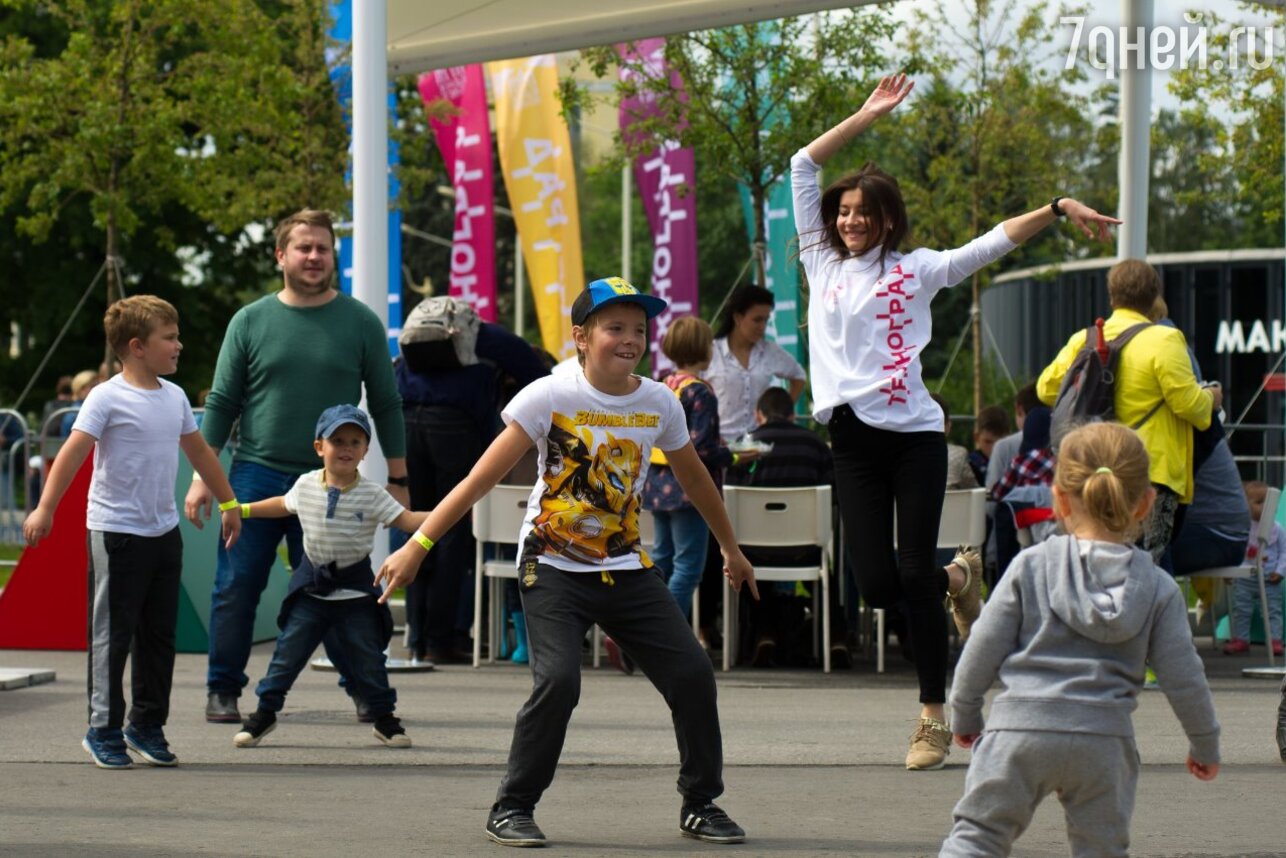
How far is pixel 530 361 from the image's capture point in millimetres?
11391

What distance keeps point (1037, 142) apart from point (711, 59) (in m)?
7.45

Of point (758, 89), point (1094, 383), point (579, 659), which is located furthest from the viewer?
point (758, 89)

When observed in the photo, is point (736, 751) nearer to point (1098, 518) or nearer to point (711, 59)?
point (1098, 518)

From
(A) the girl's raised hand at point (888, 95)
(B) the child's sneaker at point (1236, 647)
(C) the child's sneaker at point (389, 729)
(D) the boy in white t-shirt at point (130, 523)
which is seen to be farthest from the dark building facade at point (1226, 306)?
(D) the boy in white t-shirt at point (130, 523)

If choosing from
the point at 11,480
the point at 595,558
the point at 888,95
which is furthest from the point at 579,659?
the point at 11,480

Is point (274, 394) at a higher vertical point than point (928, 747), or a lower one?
higher

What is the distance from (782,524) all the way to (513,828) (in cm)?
537

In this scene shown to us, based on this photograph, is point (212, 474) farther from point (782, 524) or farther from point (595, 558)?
point (782, 524)

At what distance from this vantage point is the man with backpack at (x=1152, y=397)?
9.45 m

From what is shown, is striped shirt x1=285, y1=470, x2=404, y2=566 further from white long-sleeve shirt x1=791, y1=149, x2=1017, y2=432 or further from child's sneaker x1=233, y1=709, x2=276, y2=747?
white long-sleeve shirt x1=791, y1=149, x2=1017, y2=432

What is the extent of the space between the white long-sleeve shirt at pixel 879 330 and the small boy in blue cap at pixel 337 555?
6.06 feet

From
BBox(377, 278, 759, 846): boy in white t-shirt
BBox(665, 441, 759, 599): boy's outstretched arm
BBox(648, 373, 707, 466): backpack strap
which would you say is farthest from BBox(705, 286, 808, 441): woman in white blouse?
BBox(377, 278, 759, 846): boy in white t-shirt

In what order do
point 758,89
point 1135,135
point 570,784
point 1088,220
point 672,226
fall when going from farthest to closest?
point 672,226 < point 758,89 < point 1135,135 < point 570,784 < point 1088,220

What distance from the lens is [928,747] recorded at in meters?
7.33
